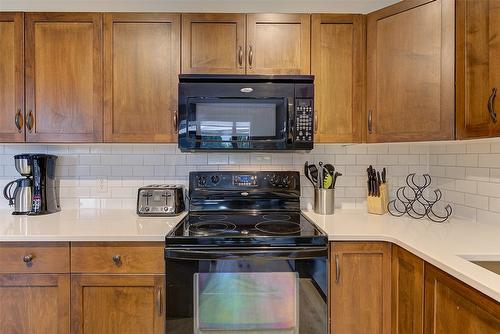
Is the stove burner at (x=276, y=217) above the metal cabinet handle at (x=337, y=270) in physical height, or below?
above

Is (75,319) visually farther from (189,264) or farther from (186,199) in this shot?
(186,199)

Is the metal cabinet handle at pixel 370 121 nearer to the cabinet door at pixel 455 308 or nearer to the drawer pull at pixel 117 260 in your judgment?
the cabinet door at pixel 455 308

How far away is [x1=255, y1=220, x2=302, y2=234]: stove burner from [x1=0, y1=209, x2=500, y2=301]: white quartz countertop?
16cm

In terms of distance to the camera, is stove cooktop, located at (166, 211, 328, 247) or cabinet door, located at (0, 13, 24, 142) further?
cabinet door, located at (0, 13, 24, 142)

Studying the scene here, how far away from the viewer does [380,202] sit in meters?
1.90

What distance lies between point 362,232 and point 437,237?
13.0 inches

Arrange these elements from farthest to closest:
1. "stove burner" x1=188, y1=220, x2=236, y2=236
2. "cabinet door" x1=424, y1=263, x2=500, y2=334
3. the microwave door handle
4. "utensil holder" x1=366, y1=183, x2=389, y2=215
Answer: "utensil holder" x1=366, y1=183, x2=389, y2=215 → the microwave door handle → "stove burner" x1=188, y1=220, x2=236, y2=236 → "cabinet door" x1=424, y1=263, x2=500, y2=334

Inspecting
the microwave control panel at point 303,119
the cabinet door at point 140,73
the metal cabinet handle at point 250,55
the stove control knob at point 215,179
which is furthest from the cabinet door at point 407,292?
the cabinet door at point 140,73

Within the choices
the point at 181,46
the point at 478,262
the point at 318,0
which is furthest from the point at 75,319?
the point at 318,0

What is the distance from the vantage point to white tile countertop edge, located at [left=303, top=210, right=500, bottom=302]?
3.13 ft

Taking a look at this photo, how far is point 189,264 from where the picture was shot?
4.45 feet

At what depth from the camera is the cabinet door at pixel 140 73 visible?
1.70 metres

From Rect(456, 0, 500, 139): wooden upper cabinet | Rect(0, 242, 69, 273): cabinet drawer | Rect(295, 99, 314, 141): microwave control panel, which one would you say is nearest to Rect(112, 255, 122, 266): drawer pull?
Rect(0, 242, 69, 273): cabinet drawer

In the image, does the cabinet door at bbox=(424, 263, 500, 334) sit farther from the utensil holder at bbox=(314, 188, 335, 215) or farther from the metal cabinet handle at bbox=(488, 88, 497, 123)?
the utensil holder at bbox=(314, 188, 335, 215)
